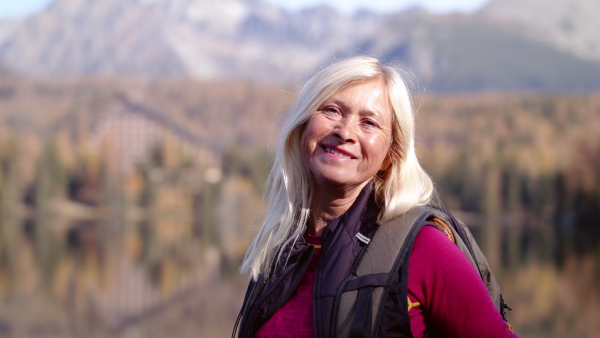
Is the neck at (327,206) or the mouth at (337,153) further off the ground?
the mouth at (337,153)

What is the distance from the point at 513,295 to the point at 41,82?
170 m

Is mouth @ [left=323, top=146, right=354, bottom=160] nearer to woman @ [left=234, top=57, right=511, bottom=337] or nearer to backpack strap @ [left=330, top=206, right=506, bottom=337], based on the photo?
woman @ [left=234, top=57, right=511, bottom=337]

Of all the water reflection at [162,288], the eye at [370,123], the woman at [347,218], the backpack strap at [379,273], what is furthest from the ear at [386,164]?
the water reflection at [162,288]

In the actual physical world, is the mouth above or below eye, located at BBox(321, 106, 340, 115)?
below

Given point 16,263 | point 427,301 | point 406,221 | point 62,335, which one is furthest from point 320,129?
point 16,263

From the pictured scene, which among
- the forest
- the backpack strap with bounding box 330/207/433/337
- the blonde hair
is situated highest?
the blonde hair

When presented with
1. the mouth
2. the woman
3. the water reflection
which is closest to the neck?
the woman

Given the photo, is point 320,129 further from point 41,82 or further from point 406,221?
point 41,82

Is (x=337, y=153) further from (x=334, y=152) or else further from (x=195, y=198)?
(x=195, y=198)

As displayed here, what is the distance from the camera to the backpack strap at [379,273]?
2.34m

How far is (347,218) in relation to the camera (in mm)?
2623

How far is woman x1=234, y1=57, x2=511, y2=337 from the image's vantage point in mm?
2354

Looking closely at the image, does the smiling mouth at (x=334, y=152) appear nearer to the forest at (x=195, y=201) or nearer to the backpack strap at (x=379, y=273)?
the backpack strap at (x=379, y=273)

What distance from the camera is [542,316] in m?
20.3
